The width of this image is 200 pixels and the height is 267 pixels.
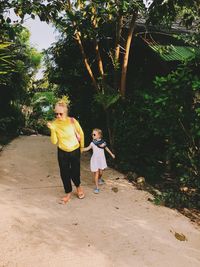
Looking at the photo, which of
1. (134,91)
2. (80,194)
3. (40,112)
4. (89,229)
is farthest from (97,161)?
(40,112)

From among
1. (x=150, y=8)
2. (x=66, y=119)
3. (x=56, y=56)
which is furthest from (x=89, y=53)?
(x=66, y=119)

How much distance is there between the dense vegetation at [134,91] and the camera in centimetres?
692

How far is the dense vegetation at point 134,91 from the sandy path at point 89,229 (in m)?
1.02

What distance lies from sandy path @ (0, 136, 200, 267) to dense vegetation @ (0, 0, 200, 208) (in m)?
1.02

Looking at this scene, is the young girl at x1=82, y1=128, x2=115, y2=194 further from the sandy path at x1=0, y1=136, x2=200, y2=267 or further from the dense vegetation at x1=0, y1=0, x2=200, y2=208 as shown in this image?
the dense vegetation at x1=0, y1=0, x2=200, y2=208

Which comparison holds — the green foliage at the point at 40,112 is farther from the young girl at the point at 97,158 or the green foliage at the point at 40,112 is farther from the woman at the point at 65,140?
the woman at the point at 65,140

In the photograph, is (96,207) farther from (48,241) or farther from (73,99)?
(73,99)

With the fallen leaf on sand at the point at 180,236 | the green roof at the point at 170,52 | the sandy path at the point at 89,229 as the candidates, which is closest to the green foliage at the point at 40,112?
the green roof at the point at 170,52

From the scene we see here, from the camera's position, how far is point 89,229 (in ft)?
17.6

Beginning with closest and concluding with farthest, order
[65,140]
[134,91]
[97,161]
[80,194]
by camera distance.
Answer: [65,140]
[80,194]
[97,161]
[134,91]

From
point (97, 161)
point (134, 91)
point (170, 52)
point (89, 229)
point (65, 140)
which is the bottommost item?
point (89, 229)

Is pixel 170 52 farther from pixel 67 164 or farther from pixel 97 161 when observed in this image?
pixel 67 164

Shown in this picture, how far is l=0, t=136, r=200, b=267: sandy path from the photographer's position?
4473 millimetres

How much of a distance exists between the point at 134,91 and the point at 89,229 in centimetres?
461
